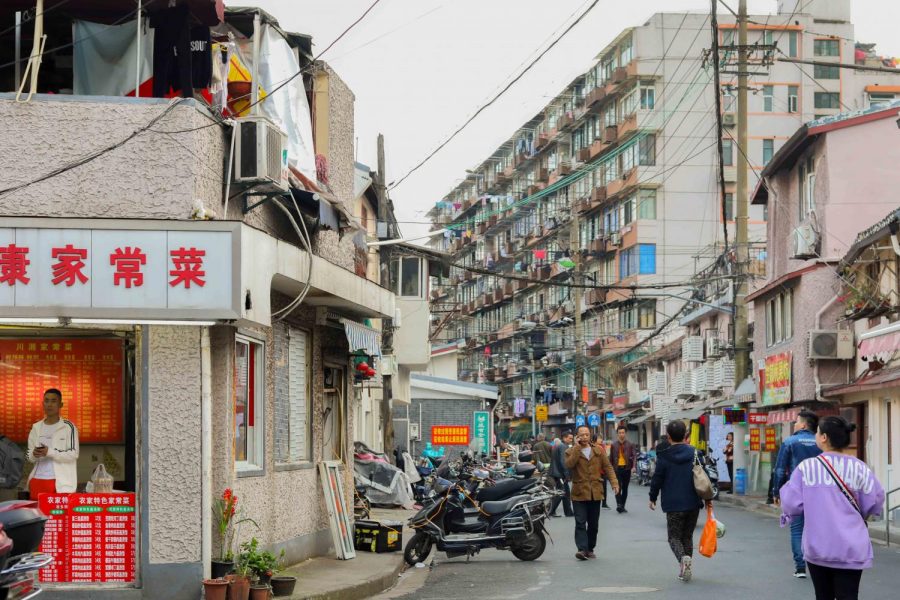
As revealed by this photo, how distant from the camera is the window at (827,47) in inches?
2837

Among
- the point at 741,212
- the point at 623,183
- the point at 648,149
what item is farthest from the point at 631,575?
the point at 623,183

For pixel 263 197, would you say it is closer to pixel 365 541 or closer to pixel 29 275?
pixel 29 275

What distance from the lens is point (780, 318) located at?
36.8 meters

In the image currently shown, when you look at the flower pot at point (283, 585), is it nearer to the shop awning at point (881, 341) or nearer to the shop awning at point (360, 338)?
the shop awning at point (360, 338)

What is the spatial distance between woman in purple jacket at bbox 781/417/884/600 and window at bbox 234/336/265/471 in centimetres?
663

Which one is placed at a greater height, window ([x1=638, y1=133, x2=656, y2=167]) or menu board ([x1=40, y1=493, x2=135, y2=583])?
window ([x1=638, y1=133, x2=656, y2=167])

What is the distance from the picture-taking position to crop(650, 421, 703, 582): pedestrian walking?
47.9 ft

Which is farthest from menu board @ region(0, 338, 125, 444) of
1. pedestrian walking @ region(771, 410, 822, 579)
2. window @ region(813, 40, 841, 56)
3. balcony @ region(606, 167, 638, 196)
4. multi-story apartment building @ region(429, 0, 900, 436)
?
window @ region(813, 40, 841, 56)

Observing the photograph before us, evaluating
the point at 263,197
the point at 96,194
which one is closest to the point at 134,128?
the point at 96,194

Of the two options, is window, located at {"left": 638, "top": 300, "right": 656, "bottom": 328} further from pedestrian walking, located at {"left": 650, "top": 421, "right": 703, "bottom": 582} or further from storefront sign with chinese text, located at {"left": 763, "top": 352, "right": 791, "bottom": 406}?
pedestrian walking, located at {"left": 650, "top": 421, "right": 703, "bottom": 582}

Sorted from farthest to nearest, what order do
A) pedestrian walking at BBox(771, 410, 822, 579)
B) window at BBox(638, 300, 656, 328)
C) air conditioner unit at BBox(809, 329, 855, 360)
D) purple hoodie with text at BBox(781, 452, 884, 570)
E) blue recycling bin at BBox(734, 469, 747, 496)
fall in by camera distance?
window at BBox(638, 300, 656, 328), blue recycling bin at BBox(734, 469, 747, 496), air conditioner unit at BBox(809, 329, 855, 360), pedestrian walking at BBox(771, 410, 822, 579), purple hoodie with text at BBox(781, 452, 884, 570)

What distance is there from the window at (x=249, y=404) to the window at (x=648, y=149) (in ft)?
204

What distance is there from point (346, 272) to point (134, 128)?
481 centimetres

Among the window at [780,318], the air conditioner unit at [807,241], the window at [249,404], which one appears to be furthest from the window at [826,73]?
the window at [249,404]
